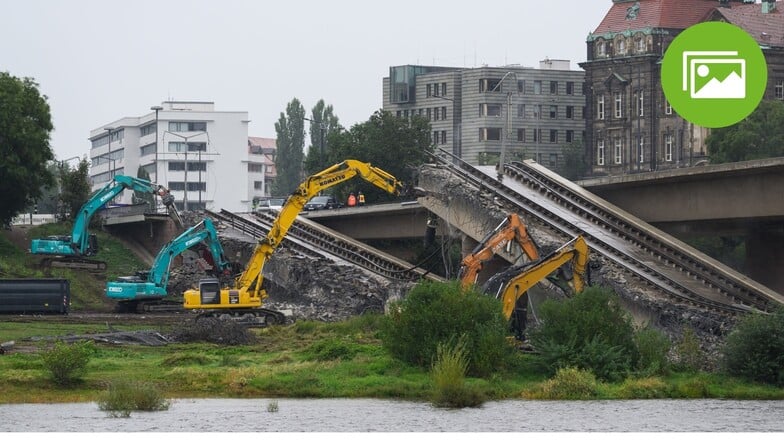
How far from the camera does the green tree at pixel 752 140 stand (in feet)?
479

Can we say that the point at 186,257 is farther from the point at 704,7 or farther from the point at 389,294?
the point at 704,7

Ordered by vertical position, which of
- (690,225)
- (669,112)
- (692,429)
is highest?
(669,112)

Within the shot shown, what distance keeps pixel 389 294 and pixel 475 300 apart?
2944cm

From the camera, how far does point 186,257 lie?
353 ft

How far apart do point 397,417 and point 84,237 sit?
2171 inches

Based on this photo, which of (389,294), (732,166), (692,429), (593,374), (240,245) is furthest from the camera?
(240,245)

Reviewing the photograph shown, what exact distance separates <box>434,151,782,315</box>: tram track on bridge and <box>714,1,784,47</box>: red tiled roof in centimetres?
7234

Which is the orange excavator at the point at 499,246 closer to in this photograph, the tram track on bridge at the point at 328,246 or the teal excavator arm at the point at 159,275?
the tram track on bridge at the point at 328,246

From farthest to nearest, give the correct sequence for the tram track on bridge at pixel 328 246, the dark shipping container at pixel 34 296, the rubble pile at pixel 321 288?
1. the tram track on bridge at pixel 328 246
2. the rubble pile at pixel 321 288
3. the dark shipping container at pixel 34 296

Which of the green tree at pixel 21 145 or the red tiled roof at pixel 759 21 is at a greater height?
the red tiled roof at pixel 759 21

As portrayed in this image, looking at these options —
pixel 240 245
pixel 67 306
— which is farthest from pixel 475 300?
pixel 240 245

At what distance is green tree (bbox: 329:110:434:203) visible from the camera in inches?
5812

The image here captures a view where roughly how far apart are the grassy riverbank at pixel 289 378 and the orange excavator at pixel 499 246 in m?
5.85

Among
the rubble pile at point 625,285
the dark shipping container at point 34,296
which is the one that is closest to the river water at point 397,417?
the rubble pile at point 625,285
